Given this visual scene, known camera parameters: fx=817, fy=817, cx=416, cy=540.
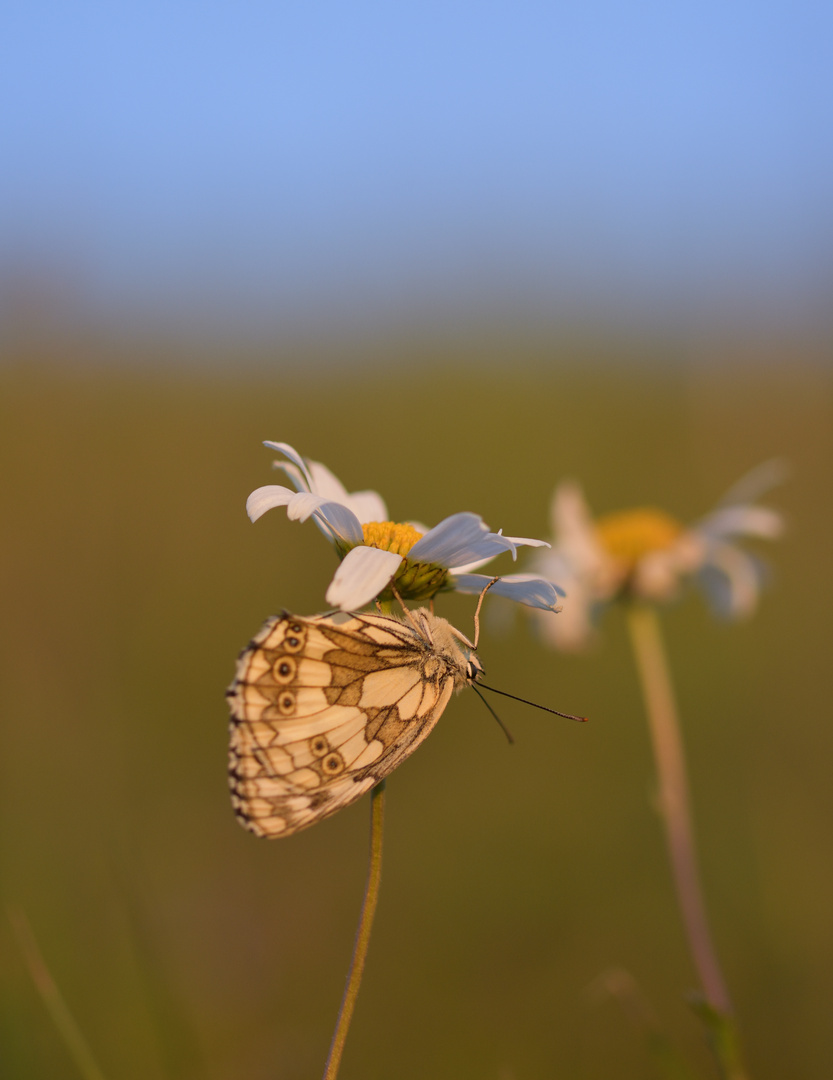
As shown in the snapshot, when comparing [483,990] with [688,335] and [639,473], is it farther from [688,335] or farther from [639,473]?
[688,335]

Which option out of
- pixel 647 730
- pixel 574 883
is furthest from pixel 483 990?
pixel 647 730

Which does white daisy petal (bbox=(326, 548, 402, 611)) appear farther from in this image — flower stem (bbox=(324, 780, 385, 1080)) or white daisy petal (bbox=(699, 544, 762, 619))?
white daisy petal (bbox=(699, 544, 762, 619))

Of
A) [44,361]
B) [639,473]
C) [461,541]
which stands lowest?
[461,541]

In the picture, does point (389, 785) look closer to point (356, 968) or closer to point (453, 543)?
point (453, 543)

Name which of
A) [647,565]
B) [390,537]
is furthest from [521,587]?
[647,565]

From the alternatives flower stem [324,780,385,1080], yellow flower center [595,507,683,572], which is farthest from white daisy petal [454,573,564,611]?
yellow flower center [595,507,683,572]

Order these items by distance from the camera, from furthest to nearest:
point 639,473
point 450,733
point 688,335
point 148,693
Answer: point 688,335
point 639,473
point 450,733
point 148,693
